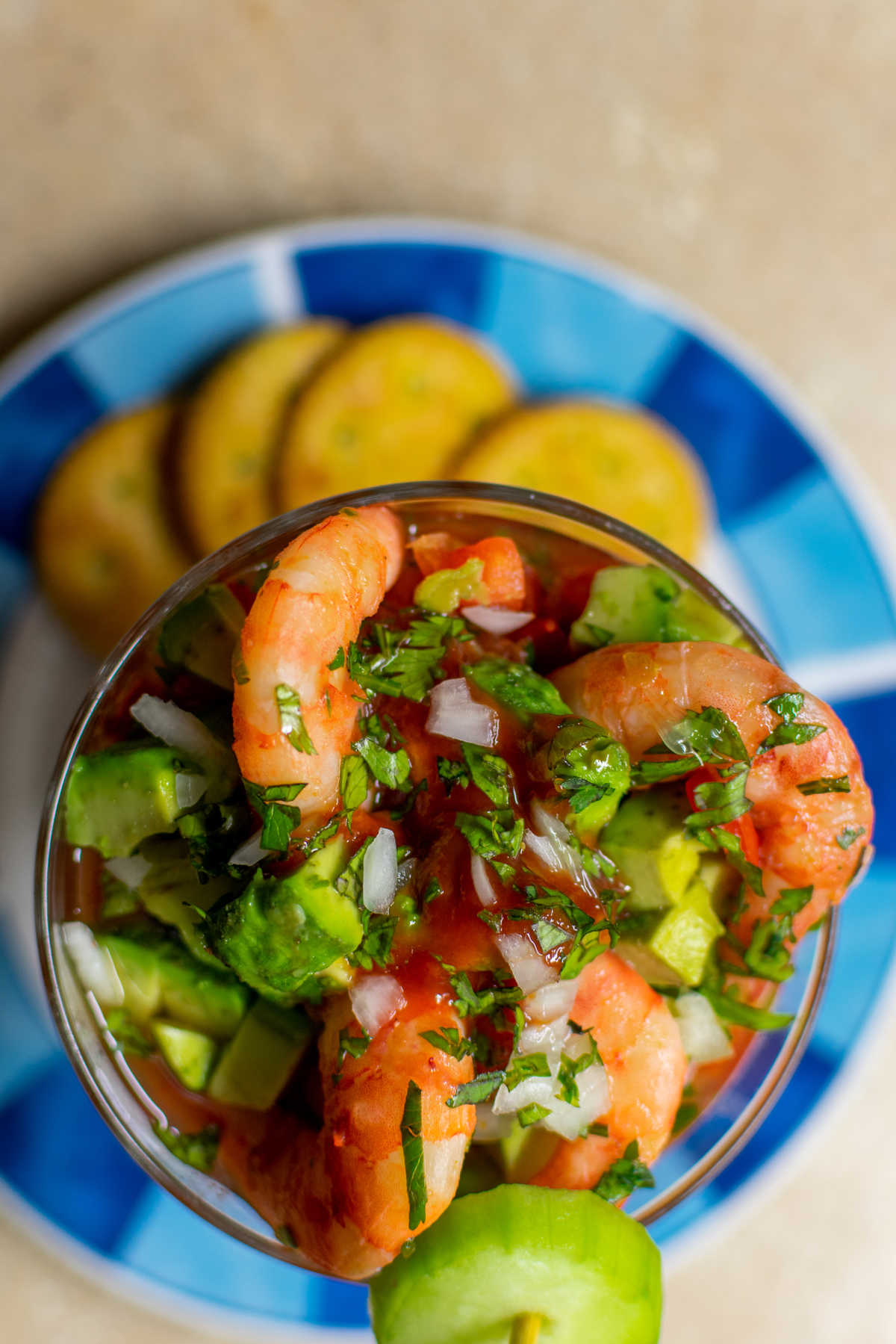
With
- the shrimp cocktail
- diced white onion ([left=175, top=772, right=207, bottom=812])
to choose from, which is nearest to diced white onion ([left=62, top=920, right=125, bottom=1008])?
the shrimp cocktail

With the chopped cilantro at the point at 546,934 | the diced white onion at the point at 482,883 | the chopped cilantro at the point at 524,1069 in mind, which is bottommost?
the chopped cilantro at the point at 524,1069

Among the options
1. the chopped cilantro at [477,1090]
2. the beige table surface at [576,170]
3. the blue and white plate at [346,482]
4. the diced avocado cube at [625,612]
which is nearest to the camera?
the chopped cilantro at [477,1090]

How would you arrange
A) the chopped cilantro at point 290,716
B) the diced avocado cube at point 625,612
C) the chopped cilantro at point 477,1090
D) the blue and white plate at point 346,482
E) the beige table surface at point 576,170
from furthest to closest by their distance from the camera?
the beige table surface at point 576,170
the blue and white plate at point 346,482
the diced avocado cube at point 625,612
the chopped cilantro at point 477,1090
the chopped cilantro at point 290,716

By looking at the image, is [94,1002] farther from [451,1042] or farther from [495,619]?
[495,619]

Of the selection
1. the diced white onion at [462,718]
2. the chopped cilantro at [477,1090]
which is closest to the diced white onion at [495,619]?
the diced white onion at [462,718]

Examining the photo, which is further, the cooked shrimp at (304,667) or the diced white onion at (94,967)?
the diced white onion at (94,967)

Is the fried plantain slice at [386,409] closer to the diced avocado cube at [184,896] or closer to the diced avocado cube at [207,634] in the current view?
the diced avocado cube at [207,634]

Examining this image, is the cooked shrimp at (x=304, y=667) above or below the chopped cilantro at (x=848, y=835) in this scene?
above
